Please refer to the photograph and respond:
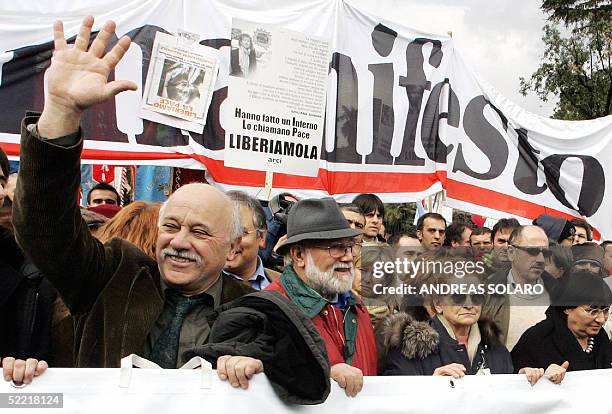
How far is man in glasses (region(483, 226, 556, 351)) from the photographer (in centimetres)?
232

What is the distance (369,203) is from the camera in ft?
15.7

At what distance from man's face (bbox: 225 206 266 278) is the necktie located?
1198 millimetres

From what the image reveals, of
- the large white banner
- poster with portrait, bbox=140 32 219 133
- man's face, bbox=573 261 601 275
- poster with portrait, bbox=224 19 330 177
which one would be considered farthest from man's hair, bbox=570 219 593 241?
man's face, bbox=573 261 601 275

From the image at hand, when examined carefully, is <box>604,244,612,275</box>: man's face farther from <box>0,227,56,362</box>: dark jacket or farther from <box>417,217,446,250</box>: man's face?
<box>417,217,446,250</box>: man's face

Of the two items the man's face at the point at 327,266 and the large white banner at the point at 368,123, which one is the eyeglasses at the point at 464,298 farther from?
Answer: the large white banner at the point at 368,123

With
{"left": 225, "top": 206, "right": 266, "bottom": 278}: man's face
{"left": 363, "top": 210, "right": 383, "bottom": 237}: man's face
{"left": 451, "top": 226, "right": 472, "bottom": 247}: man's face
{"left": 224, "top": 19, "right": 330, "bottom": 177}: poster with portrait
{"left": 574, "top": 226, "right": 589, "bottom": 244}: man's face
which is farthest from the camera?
{"left": 574, "top": 226, "right": 589, "bottom": 244}: man's face

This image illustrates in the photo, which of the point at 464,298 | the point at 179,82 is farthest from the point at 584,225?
the point at 464,298

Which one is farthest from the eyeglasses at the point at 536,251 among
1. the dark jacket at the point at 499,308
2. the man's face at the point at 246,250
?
the man's face at the point at 246,250

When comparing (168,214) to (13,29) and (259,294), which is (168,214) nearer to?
(259,294)

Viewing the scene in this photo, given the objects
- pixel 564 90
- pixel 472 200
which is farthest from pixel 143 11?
pixel 564 90

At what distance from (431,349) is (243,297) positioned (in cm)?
59

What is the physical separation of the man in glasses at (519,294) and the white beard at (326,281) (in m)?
0.46

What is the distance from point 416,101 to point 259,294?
343 cm

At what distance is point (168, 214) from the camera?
225 centimetres
